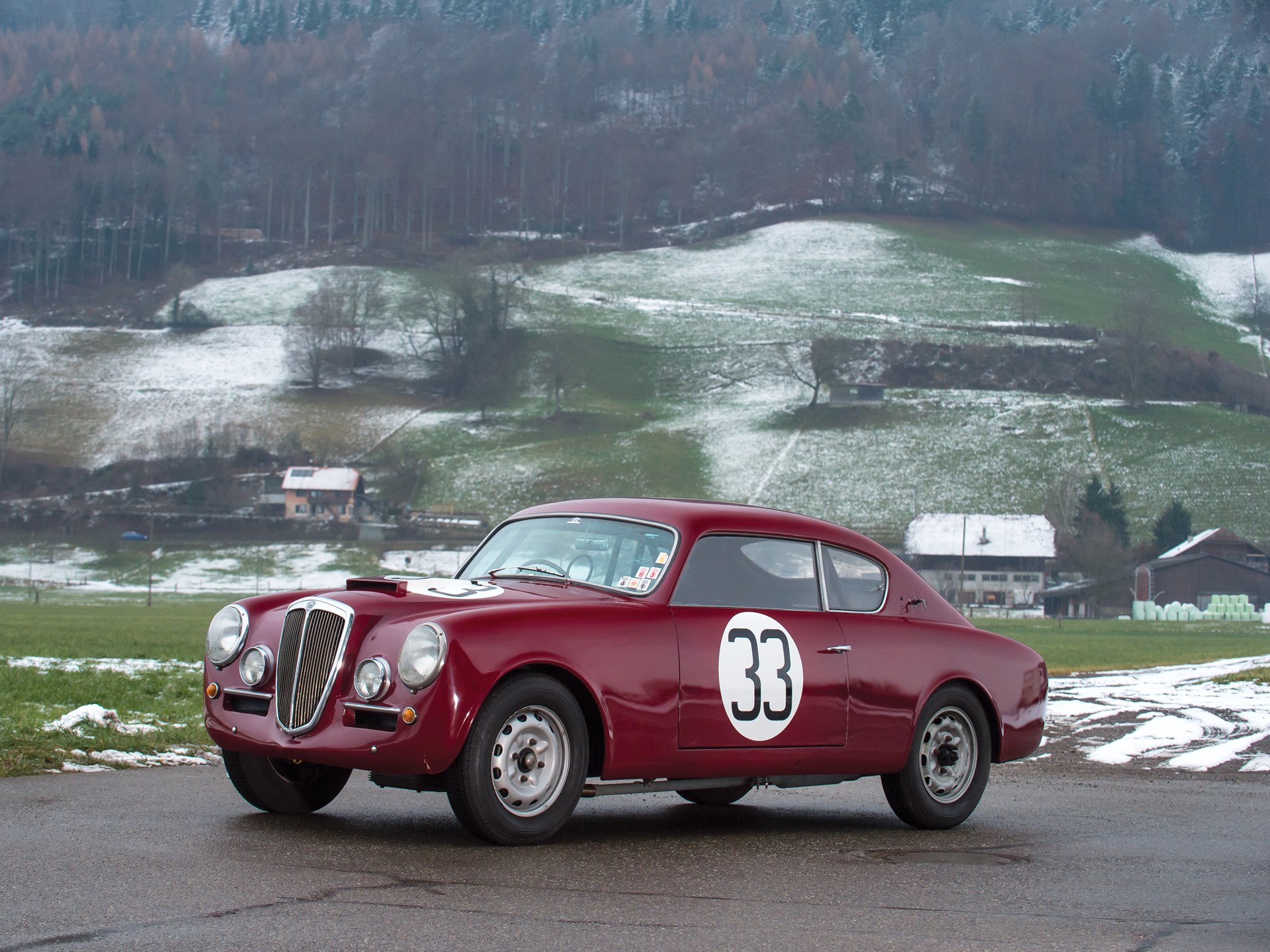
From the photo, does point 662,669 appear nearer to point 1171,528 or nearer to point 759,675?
point 759,675

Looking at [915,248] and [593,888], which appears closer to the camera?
[593,888]

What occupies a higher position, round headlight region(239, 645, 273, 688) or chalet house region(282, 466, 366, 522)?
round headlight region(239, 645, 273, 688)

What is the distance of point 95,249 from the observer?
16475cm

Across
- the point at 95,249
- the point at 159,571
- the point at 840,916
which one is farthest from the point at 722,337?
the point at 840,916

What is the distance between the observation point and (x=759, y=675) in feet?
24.5

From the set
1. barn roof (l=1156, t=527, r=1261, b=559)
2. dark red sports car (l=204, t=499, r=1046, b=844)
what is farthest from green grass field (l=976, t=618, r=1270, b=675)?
barn roof (l=1156, t=527, r=1261, b=559)

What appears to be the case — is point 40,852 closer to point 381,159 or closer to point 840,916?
point 840,916

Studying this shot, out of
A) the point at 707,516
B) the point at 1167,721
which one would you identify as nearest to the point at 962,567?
the point at 1167,721

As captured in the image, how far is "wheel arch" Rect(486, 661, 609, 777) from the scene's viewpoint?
6.68m

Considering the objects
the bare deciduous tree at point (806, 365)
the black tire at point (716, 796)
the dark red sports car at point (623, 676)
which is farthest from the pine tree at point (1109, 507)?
the dark red sports car at point (623, 676)

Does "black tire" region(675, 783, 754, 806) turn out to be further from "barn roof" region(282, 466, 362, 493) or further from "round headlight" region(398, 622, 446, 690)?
"barn roof" region(282, 466, 362, 493)

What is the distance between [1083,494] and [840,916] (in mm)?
95507

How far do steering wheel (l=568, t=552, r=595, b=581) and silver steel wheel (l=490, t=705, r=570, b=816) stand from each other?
3.70 ft

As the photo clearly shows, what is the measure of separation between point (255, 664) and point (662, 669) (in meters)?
2.06
